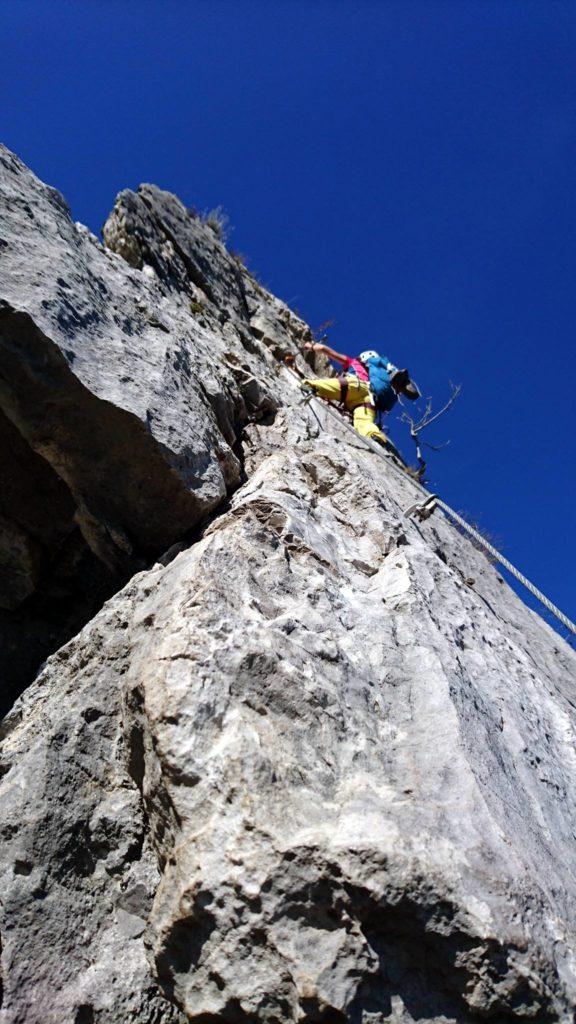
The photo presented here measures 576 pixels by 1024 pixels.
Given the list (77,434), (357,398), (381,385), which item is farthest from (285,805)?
(381,385)

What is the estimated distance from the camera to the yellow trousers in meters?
9.04

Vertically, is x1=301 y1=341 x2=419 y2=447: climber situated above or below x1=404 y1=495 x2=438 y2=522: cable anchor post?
above

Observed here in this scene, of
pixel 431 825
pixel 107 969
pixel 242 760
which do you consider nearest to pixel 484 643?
pixel 431 825

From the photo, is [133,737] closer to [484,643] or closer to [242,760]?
[242,760]

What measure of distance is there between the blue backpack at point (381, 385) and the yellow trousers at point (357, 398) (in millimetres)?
718

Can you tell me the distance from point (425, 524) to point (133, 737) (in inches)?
177

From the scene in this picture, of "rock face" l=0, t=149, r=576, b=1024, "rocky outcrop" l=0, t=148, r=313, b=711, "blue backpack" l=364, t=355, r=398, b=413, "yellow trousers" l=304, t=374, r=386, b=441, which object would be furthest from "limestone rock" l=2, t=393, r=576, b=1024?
"blue backpack" l=364, t=355, r=398, b=413

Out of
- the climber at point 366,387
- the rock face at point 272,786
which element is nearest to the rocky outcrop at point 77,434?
the rock face at point 272,786

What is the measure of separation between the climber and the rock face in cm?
426

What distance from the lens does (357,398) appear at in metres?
9.51

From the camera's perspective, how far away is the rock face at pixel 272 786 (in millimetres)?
2357

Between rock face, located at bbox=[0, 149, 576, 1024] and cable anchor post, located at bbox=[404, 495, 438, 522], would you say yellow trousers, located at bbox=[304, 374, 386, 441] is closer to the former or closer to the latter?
cable anchor post, located at bbox=[404, 495, 438, 522]

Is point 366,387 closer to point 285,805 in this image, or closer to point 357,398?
point 357,398

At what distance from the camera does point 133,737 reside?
10.5 feet
